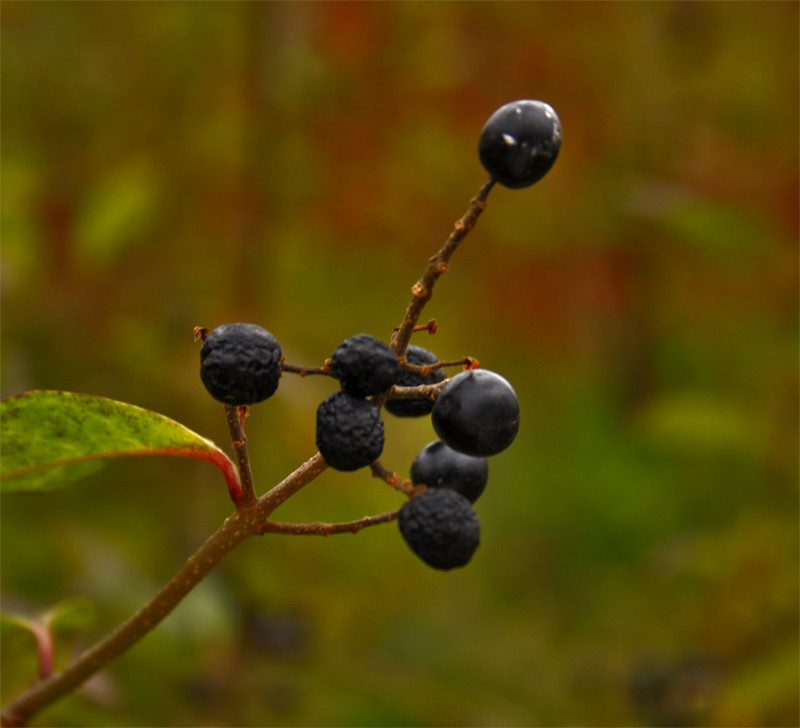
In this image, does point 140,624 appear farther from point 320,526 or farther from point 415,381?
point 415,381

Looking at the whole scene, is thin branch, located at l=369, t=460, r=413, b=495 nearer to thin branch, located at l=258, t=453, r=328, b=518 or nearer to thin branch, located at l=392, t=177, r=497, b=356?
thin branch, located at l=258, t=453, r=328, b=518

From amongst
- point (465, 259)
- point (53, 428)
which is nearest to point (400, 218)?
point (465, 259)

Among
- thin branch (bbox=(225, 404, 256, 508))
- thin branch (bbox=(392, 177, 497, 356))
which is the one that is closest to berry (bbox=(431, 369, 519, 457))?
thin branch (bbox=(392, 177, 497, 356))

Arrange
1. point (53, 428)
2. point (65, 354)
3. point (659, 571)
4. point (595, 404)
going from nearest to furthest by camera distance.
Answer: point (53, 428) → point (65, 354) → point (659, 571) → point (595, 404)

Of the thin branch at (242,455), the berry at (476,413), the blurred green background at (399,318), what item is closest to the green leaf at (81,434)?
the thin branch at (242,455)

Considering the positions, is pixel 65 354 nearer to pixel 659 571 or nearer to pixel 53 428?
pixel 53 428
